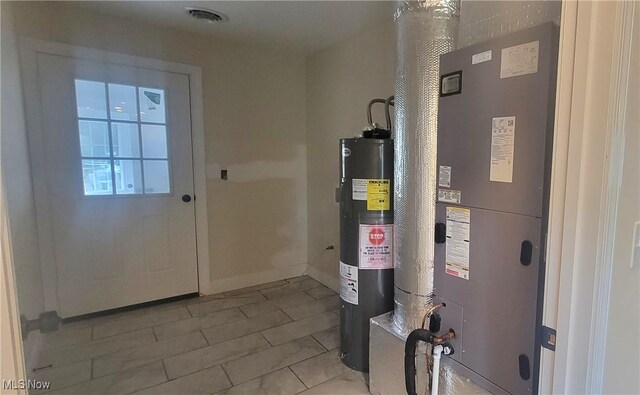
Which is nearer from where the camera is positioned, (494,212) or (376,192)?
(494,212)

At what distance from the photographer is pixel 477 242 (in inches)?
45.3

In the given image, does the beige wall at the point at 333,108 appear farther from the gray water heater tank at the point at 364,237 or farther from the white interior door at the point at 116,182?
the white interior door at the point at 116,182

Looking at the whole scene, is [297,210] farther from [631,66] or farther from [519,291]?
[631,66]

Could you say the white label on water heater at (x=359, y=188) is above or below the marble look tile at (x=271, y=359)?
above

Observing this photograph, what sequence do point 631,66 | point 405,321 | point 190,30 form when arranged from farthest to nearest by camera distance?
point 190,30, point 405,321, point 631,66

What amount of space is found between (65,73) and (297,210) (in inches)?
87.3

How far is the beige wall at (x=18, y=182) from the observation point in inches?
73.2

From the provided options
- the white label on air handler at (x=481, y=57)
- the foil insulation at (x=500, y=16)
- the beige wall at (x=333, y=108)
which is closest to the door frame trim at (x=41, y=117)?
the beige wall at (x=333, y=108)

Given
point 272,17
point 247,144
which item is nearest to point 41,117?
point 247,144

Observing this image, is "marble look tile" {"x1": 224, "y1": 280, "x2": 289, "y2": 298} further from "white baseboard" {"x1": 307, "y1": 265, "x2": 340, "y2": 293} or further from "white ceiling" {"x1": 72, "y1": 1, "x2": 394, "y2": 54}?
"white ceiling" {"x1": 72, "y1": 1, "x2": 394, "y2": 54}

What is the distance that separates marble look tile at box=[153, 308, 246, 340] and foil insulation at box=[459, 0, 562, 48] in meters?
2.43

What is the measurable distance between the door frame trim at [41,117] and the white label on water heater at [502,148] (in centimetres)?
247

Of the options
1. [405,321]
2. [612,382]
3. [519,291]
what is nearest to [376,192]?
[405,321]

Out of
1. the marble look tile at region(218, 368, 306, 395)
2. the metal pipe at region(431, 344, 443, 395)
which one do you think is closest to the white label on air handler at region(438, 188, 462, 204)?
the metal pipe at region(431, 344, 443, 395)
